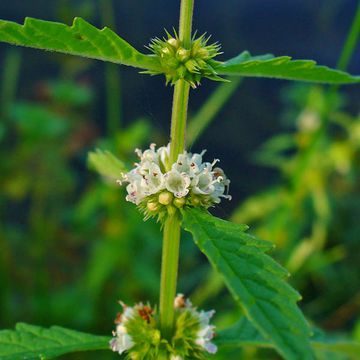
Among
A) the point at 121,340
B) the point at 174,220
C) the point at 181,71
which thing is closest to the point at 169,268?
the point at 174,220

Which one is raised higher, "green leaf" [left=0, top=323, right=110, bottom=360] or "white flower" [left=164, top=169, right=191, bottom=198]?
"white flower" [left=164, top=169, right=191, bottom=198]

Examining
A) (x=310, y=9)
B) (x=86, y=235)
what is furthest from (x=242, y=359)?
(x=310, y=9)

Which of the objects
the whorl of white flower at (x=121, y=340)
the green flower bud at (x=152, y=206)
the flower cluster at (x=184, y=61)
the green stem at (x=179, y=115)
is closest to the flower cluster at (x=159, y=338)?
the whorl of white flower at (x=121, y=340)

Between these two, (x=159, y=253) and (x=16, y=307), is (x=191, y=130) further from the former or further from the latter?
(x=16, y=307)

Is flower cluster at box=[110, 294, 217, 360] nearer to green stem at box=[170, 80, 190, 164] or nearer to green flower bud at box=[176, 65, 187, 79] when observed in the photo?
green stem at box=[170, 80, 190, 164]

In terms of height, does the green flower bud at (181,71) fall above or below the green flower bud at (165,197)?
above

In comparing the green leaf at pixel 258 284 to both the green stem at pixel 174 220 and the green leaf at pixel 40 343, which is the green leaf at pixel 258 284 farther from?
the green leaf at pixel 40 343

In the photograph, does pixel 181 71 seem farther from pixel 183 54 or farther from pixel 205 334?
pixel 205 334

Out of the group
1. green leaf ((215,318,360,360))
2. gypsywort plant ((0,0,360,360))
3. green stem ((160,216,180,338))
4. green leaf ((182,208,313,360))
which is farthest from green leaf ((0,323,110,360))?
green leaf ((182,208,313,360))
